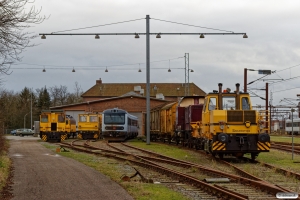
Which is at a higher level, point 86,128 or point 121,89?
point 121,89

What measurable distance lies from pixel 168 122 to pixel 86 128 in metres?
14.6

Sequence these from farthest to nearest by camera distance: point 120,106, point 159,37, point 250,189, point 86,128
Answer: point 120,106
point 86,128
point 159,37
point 250,189

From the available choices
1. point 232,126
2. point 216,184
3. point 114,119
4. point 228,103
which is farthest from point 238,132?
point 114,119

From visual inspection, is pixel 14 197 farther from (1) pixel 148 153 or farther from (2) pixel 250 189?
(1) pixel 148 153

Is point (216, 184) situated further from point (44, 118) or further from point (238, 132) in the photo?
point (44, 118)

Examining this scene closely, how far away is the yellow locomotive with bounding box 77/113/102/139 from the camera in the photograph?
5257 centimetres

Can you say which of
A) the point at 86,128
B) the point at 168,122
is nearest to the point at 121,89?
the point at 86,128

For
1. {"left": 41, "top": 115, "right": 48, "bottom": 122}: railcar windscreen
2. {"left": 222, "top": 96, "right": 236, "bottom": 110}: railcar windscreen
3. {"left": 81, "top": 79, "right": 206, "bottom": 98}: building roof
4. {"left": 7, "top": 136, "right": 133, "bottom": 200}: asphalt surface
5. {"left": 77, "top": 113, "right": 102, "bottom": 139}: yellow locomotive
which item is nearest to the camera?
{"left": 7, "top": 136, "right": 133, "bottom": 200}: asphalt surface

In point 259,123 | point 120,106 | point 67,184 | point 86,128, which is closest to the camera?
point 67,184

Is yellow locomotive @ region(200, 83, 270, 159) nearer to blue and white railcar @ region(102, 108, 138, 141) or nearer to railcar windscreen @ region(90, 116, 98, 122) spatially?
blue and white railcar @ region(102, 108, 138, 141)

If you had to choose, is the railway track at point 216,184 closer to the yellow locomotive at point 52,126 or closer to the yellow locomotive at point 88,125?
the yellow locomotive at point 52,126

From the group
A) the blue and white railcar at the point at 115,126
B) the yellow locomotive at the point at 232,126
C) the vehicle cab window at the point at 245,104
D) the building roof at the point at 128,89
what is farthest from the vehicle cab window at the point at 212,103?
the building roof at the point at 128,89

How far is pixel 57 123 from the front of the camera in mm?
48250

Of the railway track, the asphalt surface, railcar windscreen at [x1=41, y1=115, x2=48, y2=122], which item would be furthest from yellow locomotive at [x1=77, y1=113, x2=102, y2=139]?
the railway track
